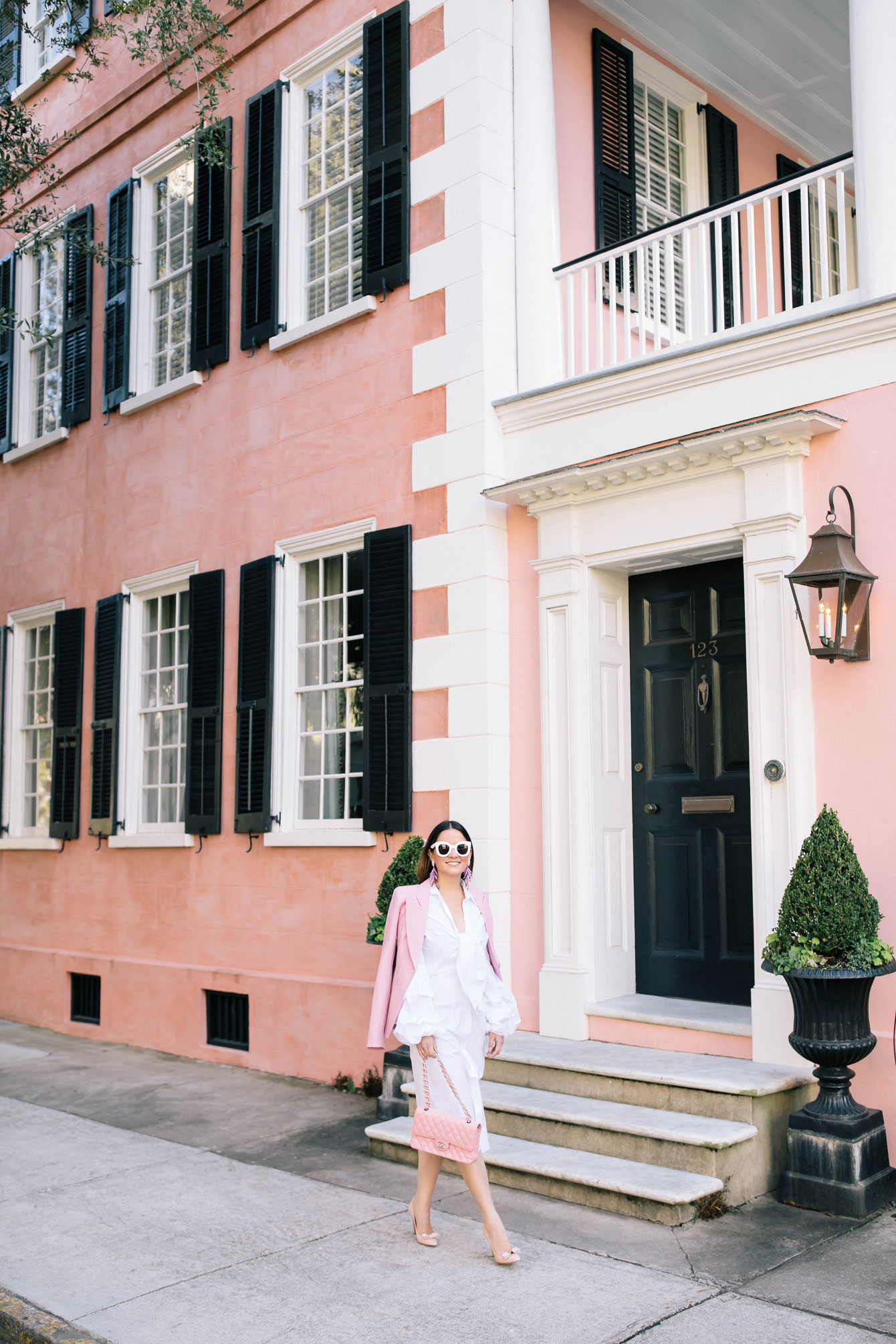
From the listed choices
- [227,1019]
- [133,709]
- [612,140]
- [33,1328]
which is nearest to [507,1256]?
[33,1328]

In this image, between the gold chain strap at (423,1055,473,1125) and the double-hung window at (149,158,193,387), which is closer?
the gold chain strap at (423,1055,473,1125)

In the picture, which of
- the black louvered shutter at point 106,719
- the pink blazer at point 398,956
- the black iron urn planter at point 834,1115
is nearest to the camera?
the pink blazer at point 398,956

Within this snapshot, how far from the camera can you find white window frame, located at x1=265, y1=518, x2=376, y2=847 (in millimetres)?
8438

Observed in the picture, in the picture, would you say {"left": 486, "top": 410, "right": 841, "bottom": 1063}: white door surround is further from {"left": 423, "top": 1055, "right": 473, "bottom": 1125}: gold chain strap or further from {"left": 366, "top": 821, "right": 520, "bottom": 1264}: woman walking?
{"left": 423, "top": 1055, "right": 473, "bottom": 1125}: gold chain strap

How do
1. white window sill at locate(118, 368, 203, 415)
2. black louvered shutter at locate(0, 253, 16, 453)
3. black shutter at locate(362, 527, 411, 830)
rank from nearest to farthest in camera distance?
black shutter at locate(362, 527, 411, 830), white window sill at locate(118, 368, 203, 415), black louvered shutter at locate(0, 253, 16, 453)

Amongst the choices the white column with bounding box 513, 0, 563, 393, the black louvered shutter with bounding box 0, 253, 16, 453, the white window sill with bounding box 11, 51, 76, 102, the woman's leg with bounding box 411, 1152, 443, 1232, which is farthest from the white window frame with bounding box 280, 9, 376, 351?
the woman's leg with bounding box 411, 1152, 443, 1232

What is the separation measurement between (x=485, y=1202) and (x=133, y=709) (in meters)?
6.43

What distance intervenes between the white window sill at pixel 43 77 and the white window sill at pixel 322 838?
25.2 feet

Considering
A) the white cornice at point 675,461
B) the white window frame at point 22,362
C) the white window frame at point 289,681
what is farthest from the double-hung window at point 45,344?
the white cornice at point 675,461

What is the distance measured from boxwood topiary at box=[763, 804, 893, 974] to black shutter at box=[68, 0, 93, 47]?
9005 mm

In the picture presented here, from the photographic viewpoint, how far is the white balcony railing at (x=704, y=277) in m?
6.35

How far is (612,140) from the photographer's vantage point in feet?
28.1

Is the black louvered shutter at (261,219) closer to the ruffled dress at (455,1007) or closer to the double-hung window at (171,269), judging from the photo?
the double-hung window at (171,269)

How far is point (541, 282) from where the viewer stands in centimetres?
760
